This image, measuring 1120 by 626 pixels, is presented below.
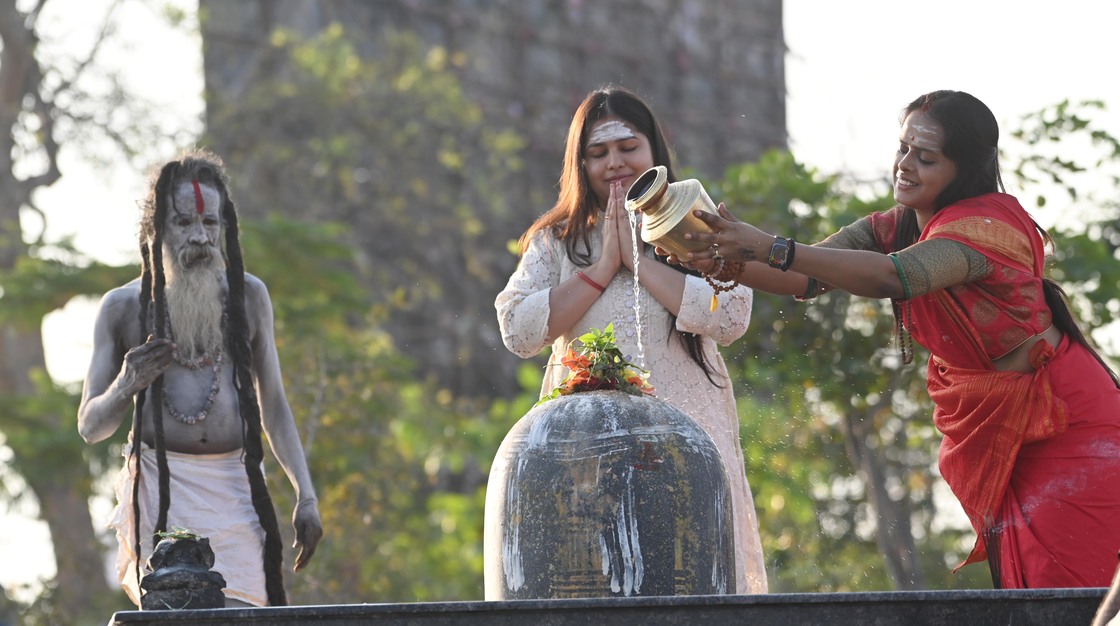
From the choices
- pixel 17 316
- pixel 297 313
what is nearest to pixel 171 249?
pixel 297 313

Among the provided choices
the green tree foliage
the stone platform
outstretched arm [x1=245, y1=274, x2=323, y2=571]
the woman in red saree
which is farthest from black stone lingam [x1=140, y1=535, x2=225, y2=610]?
the green tree foliage

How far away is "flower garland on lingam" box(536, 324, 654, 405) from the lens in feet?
16.9

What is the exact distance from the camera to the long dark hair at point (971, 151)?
5219 mm

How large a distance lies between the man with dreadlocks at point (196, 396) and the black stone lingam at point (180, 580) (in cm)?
106

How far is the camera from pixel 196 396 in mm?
6047

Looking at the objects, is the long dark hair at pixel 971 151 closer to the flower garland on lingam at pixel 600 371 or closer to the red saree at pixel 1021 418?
the red saree at pixel 1021 418

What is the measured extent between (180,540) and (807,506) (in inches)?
331

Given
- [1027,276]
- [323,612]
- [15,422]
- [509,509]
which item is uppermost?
[15,422]

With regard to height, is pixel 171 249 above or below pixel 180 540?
above

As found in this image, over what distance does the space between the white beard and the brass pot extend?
1898mm

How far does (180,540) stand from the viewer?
473 centimetres

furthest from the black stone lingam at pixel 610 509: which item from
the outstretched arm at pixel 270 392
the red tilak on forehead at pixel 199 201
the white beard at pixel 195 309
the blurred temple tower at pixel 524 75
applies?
the blurred temple tower at pixel 524 75

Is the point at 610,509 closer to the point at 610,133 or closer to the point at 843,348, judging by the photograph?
the point at 610,133

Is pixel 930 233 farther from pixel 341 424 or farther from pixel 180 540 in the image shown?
pixel 341 424
